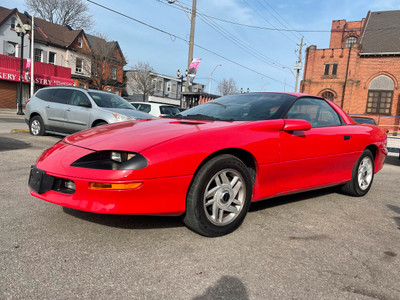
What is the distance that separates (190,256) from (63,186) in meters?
1.15

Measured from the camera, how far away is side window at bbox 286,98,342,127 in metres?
3.62

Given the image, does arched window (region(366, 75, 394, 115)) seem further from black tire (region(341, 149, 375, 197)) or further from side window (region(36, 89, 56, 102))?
side window (region(36, 89, 56, 102))

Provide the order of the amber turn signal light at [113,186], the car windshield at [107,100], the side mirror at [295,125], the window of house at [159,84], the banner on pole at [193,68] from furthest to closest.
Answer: the window of house at [159,84], the banner on pole at [193,68], the car windshield at [107,100], the side mirror at [295,125], the amber turn signal light at [113,186]

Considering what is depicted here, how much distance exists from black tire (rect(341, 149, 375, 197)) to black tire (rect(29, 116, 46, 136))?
27.8ft

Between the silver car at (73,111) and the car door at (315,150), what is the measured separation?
533 cm

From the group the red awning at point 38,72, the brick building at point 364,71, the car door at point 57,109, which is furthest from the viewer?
the brick building at point 364,71

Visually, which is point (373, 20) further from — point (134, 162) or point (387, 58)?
point (134, 162)

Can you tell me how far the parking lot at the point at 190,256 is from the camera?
1.89 metres

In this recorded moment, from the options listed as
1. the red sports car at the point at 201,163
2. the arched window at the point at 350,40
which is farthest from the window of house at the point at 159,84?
the red sports car at the point at 201,163

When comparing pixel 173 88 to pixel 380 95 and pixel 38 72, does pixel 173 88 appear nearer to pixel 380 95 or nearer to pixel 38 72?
pixel 38 72

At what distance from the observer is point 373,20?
117 ft

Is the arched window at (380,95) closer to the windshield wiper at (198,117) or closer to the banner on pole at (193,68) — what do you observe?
Result: the banner on pole at (193,68)

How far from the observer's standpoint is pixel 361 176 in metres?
4.44

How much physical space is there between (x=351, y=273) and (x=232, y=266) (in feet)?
2.75
